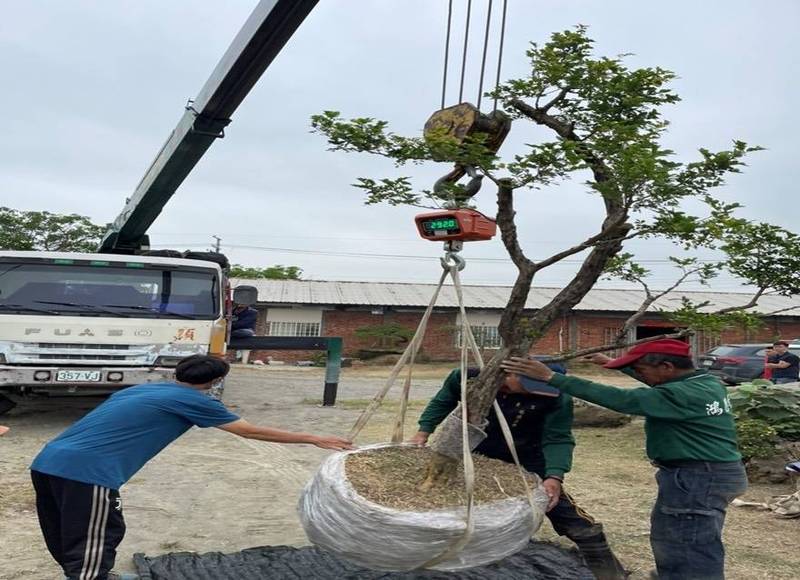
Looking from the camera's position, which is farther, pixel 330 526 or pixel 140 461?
pixel 140 461

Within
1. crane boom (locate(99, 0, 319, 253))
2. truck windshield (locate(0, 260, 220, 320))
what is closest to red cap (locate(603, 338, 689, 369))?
crane boom (locate(99, 0, 319, 253))

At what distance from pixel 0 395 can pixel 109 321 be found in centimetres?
181

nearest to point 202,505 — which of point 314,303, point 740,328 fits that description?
point 740,328

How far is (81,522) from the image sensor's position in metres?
2.91

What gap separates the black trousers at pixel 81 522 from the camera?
2.89m

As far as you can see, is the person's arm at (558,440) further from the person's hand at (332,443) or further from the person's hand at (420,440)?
the person's hand at (332,443)

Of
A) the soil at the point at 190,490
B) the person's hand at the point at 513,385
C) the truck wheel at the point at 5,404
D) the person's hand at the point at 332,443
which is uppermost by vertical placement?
the person's hand at the point at 513,385

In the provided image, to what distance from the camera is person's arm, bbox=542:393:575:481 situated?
345 centimetres

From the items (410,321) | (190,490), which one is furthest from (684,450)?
(410,321)

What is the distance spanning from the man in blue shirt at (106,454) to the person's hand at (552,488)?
1019 millimetres

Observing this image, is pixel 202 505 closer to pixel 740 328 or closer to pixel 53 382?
pixel 53 382

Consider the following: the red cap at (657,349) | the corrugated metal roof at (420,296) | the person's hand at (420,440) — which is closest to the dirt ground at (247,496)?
the person's hand at (420,440)

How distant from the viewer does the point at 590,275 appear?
3.37 meters

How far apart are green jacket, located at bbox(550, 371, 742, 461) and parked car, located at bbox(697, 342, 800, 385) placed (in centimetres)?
1232
